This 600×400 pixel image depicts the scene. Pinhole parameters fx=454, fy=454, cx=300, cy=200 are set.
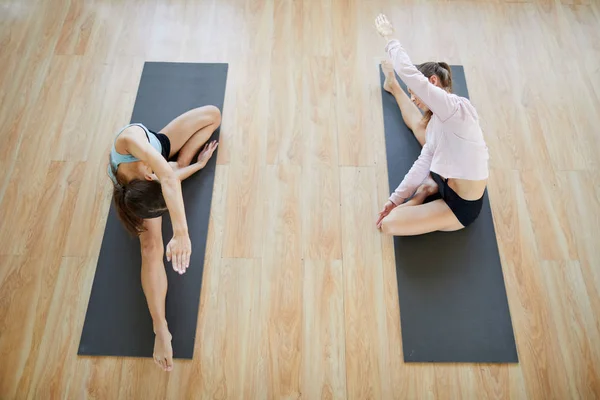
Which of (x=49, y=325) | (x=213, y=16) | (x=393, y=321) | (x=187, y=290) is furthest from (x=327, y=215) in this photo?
(x=213, y=16)

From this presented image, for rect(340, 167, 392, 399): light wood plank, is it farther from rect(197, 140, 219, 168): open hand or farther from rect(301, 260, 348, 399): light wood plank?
rect(197, 140, 219, 168): open hand

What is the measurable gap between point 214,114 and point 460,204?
1377mm

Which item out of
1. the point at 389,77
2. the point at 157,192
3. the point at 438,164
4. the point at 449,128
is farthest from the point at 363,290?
the point at 389,77

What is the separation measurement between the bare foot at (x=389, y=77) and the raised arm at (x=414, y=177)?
58 cm

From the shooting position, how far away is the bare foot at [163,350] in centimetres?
198

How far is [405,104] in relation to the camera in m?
2.61

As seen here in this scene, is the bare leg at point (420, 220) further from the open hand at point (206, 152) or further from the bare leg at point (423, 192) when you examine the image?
the open hand at point (206, 152)

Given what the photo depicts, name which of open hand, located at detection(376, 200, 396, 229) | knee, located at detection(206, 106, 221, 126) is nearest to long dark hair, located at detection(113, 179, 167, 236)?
knee, located at detection(206, 106, 221, 126)

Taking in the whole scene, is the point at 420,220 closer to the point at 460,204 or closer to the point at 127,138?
the point at 460,204

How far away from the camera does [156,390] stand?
1.97 metres

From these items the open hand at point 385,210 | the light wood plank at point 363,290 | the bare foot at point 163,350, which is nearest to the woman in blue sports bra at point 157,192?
the bare foot at point 163,350

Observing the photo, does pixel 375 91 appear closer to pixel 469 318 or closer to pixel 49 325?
pixel 469 318

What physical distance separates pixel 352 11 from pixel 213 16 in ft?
3.05

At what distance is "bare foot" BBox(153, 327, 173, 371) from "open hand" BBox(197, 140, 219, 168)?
886mm
